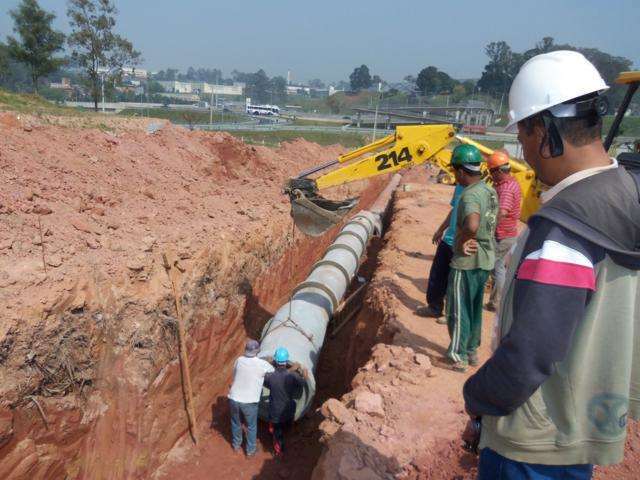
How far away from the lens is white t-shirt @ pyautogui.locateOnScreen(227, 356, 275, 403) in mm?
5926

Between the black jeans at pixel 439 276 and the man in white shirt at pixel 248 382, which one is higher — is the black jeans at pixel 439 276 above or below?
above

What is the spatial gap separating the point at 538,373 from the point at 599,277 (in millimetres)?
368

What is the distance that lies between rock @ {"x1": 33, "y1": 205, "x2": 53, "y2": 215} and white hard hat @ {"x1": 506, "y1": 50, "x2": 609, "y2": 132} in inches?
239

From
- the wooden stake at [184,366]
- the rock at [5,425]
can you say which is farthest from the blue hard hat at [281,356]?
the rock at [5,425]

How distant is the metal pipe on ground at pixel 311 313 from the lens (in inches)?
255

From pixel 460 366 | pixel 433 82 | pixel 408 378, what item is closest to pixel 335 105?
pixel 433 82

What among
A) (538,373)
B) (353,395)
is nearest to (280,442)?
(353,395)

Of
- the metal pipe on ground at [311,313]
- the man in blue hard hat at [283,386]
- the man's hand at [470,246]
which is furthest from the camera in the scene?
the metal pipe on ground at [311,313]

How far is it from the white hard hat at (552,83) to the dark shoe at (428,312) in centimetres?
472

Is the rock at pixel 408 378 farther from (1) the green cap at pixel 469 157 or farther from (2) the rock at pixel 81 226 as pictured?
(2) the rock at pixel 81 226

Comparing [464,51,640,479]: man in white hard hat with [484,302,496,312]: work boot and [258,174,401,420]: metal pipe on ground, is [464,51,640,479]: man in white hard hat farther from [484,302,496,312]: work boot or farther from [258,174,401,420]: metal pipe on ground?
[484,302,496,312]: work boot

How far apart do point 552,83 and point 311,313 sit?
6053 millimetres

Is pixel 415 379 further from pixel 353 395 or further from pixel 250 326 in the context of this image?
pixel 250 326

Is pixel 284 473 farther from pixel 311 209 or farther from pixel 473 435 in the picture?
pixel 473 435
